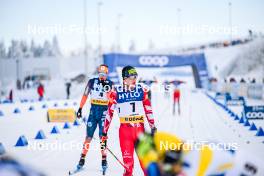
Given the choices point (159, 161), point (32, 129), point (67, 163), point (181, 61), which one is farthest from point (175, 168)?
point (181, 61)

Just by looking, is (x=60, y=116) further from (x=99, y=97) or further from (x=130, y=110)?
(x=130, y=110)

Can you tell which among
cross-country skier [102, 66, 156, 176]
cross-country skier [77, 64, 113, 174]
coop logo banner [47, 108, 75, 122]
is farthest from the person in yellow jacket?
coop logo banner [47, 108, 75, 122]

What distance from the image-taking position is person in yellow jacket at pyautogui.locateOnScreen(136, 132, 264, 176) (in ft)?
14.2

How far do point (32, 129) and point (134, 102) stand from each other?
942 cm

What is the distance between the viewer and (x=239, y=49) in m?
89.4

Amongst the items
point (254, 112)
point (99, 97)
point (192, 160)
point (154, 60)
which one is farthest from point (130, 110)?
point (154, 60)

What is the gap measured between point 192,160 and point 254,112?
13174 mm

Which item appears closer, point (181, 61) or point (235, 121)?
point (235, 121)

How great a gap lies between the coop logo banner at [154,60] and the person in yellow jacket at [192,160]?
3600cm

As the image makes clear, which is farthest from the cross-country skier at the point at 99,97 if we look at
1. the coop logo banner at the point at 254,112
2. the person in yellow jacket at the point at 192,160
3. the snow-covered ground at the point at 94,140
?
the coop logo banner at the point at 254,112

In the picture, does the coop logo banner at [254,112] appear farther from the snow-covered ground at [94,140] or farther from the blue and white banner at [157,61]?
the blue and white banner at [157,61]

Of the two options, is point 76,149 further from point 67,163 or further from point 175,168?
point 175,168

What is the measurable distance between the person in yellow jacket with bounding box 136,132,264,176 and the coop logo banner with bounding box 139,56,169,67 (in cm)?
3600

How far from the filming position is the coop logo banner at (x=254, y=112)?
54.5 ft
